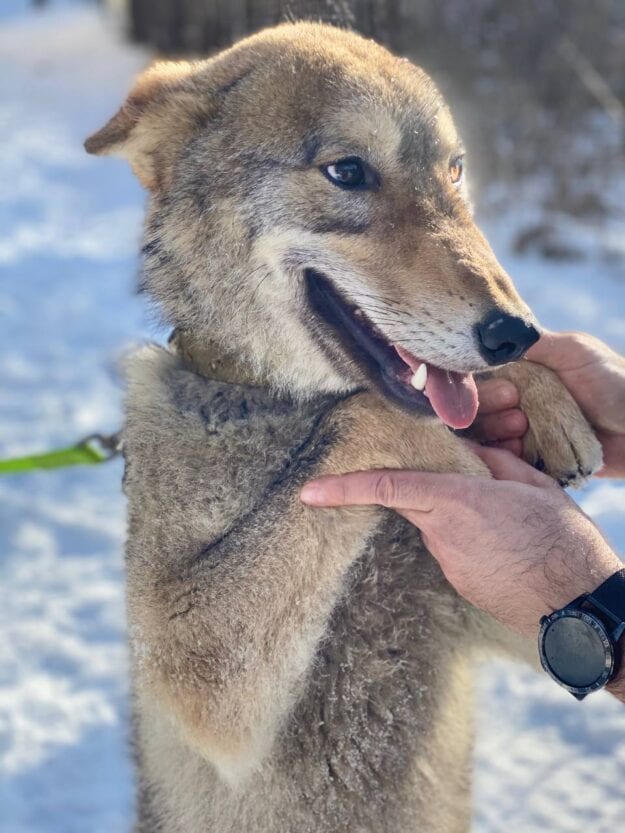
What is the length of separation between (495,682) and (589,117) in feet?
23.1

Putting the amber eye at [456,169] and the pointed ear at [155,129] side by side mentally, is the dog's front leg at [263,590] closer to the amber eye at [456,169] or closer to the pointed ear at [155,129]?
the amber eye at [456,169]

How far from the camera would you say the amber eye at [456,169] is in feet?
8.20

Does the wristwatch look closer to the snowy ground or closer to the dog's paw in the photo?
the dog's paw

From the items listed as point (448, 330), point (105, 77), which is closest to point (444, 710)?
point (448, 330)

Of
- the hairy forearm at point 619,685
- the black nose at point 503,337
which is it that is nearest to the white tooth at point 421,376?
the black nose at point 503,337

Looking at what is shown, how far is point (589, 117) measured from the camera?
9258mm

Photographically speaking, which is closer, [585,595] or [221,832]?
[585,595]

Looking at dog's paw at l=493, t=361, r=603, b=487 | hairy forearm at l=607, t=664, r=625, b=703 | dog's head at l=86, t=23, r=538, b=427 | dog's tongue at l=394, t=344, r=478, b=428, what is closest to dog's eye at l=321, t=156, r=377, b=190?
dog's head at l=86, t=23, r=538, b=427

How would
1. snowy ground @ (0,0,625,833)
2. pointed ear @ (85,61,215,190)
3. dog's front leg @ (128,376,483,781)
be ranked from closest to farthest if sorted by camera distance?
dog's front leg @ (128,376,483,781) < pointed ear @ (85,61,215,190) < snowy ground @ (0,0,625,833)

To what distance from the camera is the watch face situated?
2.02 metres

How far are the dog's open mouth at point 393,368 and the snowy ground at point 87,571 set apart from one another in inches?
40.3

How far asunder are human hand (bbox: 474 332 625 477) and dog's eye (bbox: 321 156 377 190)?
0.58 metres

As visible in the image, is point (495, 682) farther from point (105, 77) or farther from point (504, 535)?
point (105, 77)

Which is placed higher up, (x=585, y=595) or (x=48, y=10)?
(x=585, y=595)
